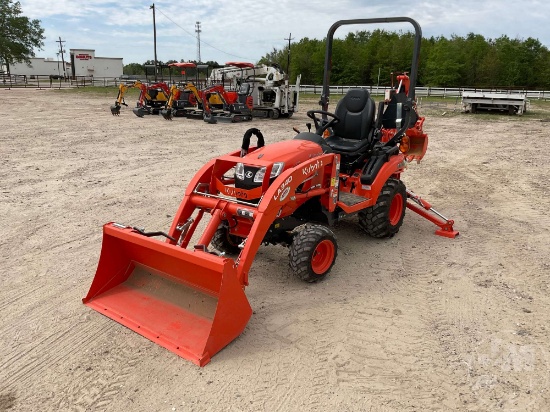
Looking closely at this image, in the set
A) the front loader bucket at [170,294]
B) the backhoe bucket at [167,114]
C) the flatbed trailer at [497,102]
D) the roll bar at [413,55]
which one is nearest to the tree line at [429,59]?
the flatbed trailer at [497,102]

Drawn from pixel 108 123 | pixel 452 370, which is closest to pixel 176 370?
pixel 452 370

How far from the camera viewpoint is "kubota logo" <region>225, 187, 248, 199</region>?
4164 millimetres

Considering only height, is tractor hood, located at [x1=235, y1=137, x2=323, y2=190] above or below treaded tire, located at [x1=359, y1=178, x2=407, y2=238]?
above

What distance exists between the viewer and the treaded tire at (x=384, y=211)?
531cm

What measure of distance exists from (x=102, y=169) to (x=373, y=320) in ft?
22.3

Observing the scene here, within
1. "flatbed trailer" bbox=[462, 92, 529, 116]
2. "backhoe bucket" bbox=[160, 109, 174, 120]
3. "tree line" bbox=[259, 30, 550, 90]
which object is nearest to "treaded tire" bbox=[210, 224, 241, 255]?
"backhoe bucket" bbox=[160, 109, 174, 120]

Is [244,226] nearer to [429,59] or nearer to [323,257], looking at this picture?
[323,257]

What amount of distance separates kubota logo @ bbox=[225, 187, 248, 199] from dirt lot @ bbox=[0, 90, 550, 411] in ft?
2.84

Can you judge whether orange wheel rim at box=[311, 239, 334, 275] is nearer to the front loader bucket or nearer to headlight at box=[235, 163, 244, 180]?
headlight at box=[235, 163, 244, 180]

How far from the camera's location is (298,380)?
3.05 m

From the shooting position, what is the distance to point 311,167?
431 cm

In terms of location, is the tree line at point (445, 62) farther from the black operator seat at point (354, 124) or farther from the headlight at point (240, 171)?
the headlight at point (240, 171)

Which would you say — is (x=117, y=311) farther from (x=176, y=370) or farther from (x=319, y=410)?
(x=319, y=410)

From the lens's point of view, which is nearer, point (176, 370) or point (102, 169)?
point (176, 370)
